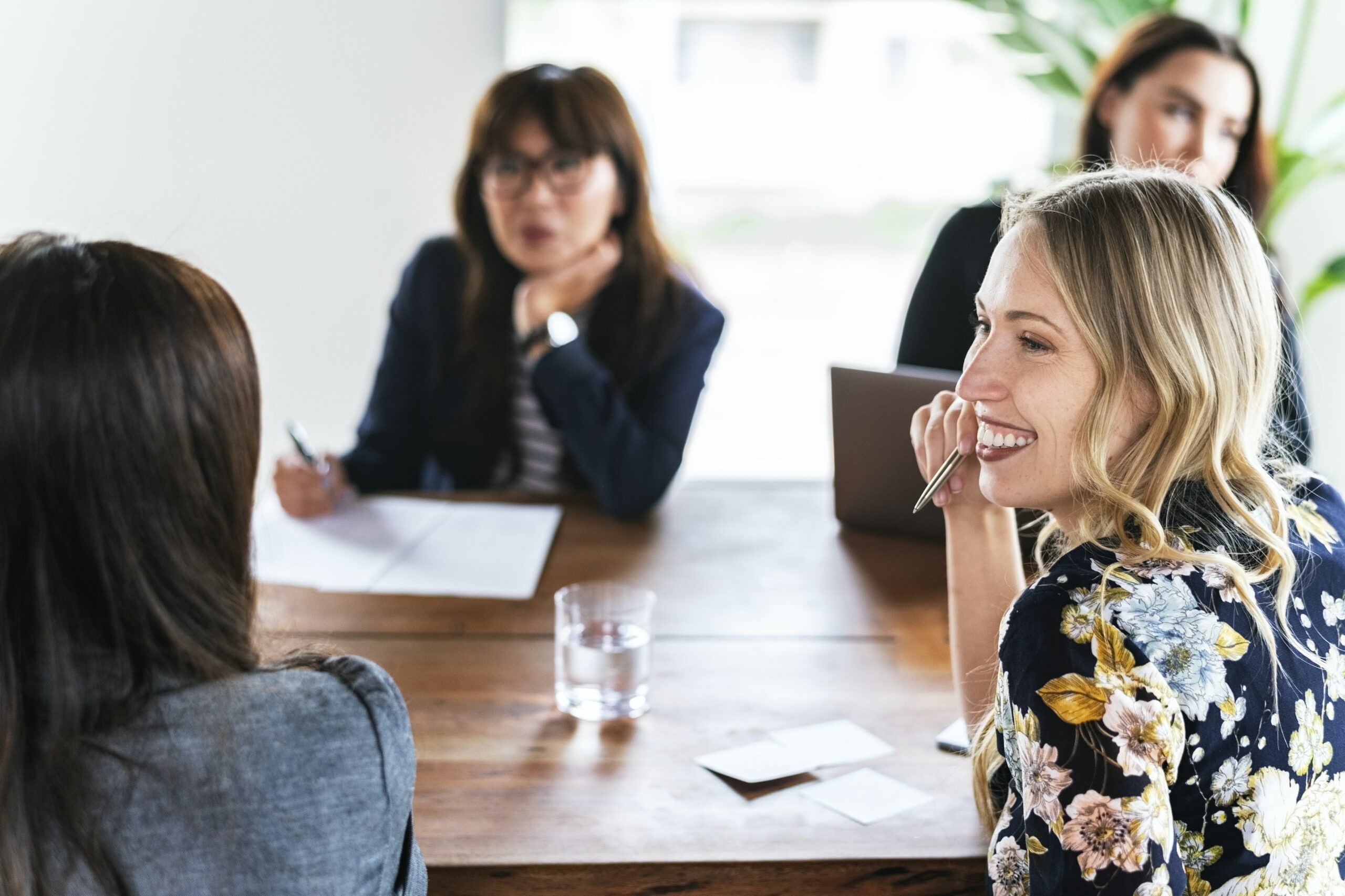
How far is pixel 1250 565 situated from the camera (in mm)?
923

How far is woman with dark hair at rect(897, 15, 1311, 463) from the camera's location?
197 cm

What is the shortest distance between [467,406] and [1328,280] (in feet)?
5.89

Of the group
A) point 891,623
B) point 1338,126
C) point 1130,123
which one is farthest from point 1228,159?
point 891,623

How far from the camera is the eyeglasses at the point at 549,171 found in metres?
1.98

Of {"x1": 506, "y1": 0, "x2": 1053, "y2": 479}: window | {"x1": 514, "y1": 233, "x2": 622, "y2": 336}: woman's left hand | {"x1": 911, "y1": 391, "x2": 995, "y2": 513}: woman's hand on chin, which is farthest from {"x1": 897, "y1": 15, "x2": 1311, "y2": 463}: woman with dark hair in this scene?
{"x1": 506, "y1": 0, "x2": 1053, "y2": 479}: window

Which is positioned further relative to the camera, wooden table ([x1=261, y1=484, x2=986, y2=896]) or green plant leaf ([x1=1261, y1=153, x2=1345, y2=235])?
green plant leaf ([x1=1261, y1=153, x2=1345, y2=235])

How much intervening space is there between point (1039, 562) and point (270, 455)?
7.09 feet

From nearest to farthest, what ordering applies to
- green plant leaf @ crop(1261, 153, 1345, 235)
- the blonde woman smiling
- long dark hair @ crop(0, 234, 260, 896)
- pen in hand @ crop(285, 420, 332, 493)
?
long dark hair @ crop(0, 234, 260, 896)
the blonde woman smiling
pen in hand @ crop(285, 420, 332, 493)
green plant leaf @ crop(1261, 153, 1345, 235)

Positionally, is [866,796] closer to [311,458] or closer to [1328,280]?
[311,458]

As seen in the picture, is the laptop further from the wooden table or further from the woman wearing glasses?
the woman wearing glasses

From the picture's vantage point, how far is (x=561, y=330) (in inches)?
75.5

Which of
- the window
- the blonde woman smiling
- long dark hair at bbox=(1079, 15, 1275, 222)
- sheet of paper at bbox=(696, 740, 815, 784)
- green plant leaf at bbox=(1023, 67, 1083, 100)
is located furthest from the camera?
the window

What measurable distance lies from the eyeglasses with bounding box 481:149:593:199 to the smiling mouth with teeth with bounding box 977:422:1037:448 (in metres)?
1.12

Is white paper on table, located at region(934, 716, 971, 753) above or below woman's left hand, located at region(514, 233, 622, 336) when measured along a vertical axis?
below
